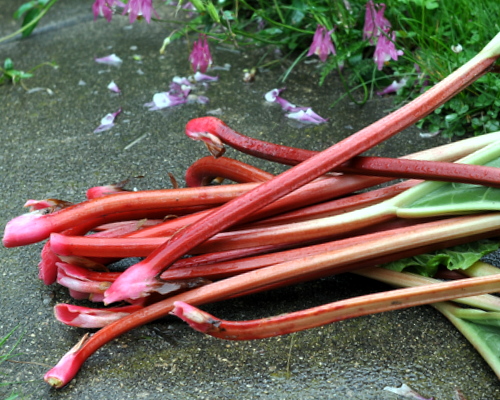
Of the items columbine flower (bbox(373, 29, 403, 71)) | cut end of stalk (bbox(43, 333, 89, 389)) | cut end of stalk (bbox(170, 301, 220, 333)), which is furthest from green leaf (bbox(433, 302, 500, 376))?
columbine flower (bbox(373, 29, 403, 71))

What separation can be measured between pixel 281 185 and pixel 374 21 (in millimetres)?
1030

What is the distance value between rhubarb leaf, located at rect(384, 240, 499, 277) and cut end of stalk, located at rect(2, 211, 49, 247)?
897 millimetres

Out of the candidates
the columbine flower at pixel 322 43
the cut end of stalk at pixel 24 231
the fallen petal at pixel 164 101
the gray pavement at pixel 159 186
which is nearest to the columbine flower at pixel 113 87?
the gray pavement at pixel 159 186

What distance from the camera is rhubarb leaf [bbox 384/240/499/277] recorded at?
153 centimetres

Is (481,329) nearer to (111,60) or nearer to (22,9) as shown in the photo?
(111,60)

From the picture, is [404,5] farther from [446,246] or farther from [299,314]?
[299,314]

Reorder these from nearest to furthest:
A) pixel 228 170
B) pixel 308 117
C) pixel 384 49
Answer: pixel 228 170, pixel 384 49, pixel 308 117

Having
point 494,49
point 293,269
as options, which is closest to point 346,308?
point 293,269

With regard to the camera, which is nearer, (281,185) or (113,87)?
(281,185)

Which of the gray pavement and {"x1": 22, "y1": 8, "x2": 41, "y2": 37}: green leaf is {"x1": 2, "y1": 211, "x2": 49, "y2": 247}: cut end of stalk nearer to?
the gray pavement

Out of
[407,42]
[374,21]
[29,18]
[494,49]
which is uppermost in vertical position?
[494,49]

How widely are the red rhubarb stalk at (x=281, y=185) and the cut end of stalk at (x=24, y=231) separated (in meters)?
0.29

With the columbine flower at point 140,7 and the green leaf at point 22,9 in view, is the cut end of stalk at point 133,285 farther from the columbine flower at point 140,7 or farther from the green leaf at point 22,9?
the green leaf at point 22,9

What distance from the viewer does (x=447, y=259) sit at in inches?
60.7
